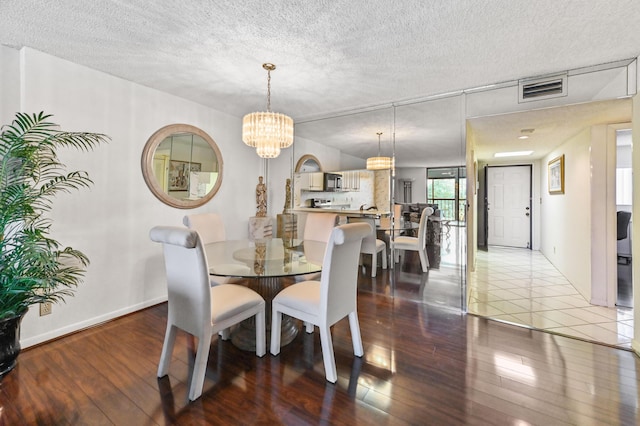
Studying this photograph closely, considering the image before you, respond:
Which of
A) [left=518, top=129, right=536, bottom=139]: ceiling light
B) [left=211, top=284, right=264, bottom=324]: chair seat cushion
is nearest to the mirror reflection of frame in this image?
[left=211, top=284, right=264, bottom=324]: chair seat cushion

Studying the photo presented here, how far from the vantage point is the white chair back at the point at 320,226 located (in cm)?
320

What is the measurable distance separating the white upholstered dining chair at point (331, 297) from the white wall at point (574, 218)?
302 cm

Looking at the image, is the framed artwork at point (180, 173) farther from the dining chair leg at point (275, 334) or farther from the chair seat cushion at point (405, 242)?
the chair seat cushion at point (405, 242)

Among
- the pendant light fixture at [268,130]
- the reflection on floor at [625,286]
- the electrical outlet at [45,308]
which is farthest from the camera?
the reflection on floor at [625,286]

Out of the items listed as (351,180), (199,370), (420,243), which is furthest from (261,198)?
(199,370)

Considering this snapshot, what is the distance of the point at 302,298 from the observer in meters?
1.95

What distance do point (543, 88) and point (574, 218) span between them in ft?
6.78

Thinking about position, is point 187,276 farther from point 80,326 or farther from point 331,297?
point 80,326

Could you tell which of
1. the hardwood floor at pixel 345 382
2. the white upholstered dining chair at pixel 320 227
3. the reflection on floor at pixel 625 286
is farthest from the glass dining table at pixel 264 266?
the reflection on floor at pixel 625 286

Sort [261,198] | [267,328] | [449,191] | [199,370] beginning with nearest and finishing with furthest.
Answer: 1. [199,370]
2. [267,328]
3. [449,191]
4. [261,198]

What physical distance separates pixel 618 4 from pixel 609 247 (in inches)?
97.8

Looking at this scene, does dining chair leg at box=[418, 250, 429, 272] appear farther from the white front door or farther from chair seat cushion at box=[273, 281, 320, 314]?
the white front door

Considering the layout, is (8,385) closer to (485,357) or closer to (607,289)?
(485,357)

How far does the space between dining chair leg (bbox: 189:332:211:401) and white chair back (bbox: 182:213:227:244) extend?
4.59 feet
